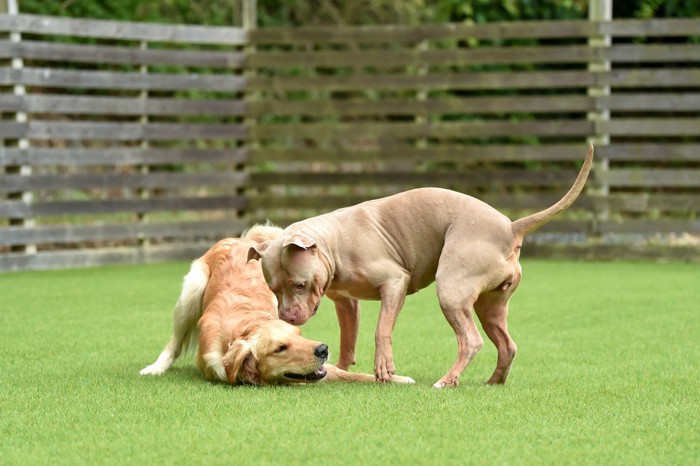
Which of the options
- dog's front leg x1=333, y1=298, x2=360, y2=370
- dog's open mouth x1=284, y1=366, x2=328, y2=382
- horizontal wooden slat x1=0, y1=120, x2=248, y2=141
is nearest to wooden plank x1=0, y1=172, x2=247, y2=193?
horizontal wooden slat x1=0, y1=120, x2=248, y2=141

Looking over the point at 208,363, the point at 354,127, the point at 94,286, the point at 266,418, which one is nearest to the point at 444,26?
the point at 354,127

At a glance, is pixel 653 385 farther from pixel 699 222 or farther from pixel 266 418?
pixel 699 222

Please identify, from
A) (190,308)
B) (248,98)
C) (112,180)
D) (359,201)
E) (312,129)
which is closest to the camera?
(190,308)

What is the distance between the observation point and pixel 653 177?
400 inches

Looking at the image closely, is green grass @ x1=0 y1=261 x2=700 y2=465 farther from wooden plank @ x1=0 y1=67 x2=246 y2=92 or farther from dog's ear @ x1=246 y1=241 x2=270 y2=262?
wooden plank @ x1=0 y1=67 x2=246 y2=92

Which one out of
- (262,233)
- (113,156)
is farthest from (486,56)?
(262,233)

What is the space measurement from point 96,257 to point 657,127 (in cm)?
521

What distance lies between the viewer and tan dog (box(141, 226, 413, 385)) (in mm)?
4582

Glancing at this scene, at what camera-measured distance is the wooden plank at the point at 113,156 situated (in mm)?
9484

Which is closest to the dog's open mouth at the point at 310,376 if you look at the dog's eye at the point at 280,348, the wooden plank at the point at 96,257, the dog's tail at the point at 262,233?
the dog's eye at the point at 280,348

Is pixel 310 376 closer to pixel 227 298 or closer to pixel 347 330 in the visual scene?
pixel 347 330

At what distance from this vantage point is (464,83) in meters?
10.7

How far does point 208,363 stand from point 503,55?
6.56 m

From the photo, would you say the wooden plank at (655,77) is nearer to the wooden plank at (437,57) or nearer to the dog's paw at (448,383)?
the wooden plank at (437,57)
